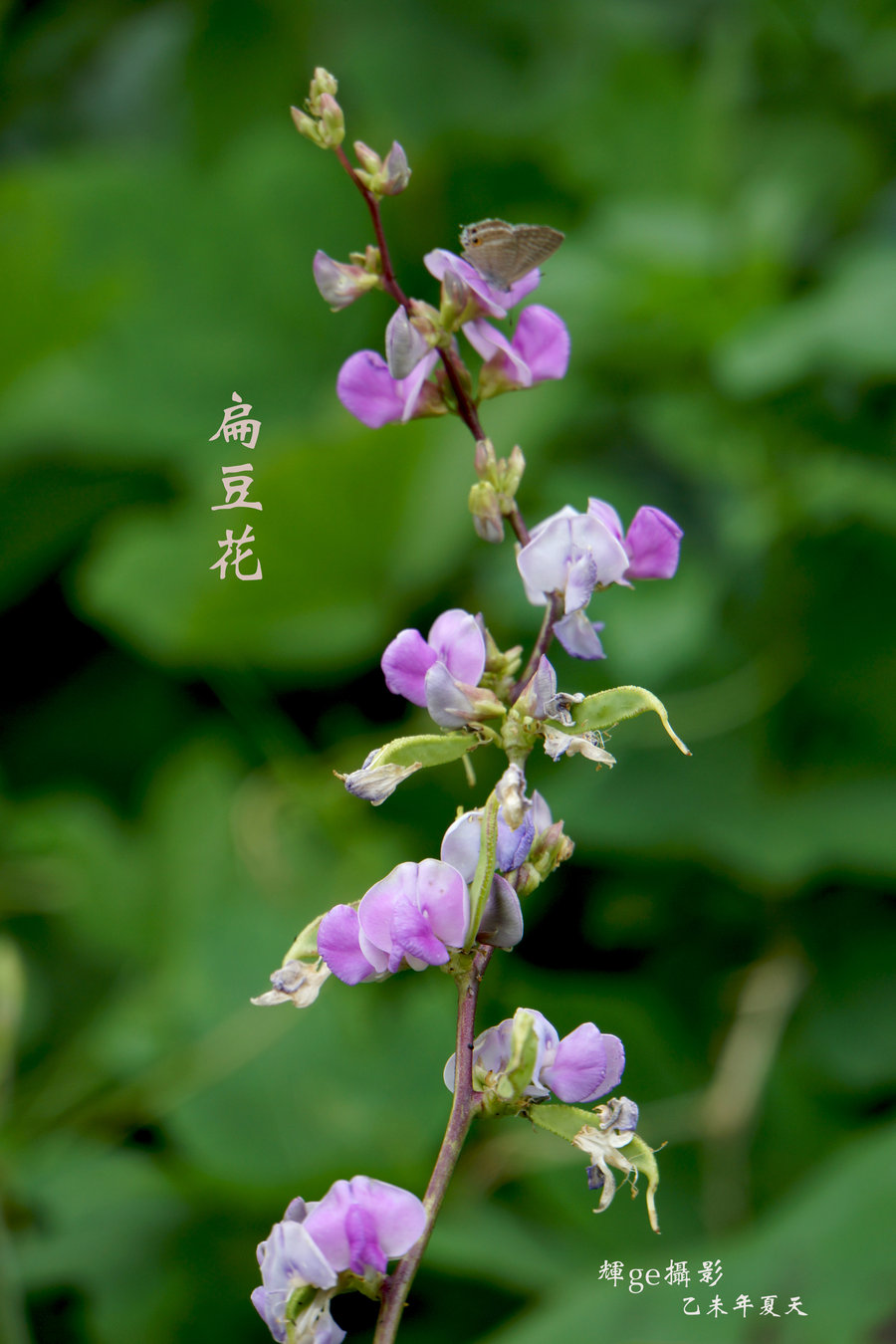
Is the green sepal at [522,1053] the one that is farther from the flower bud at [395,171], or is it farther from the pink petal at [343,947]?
the flower bud at [395,171]

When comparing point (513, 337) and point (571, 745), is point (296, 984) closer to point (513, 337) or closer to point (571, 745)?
point (571, 745)

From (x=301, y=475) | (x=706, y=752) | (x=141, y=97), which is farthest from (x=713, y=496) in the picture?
(x=141, y=97)

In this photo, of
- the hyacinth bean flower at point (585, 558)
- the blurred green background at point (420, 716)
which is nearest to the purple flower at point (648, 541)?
the hyacinth bean flower at point (585, 558)

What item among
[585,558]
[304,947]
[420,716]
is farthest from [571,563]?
[420,716]

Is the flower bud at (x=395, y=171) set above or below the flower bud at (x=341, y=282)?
above

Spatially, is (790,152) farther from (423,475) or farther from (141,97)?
(141,97)

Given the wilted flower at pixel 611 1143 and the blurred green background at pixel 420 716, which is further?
the blurred green background at pixel 420 716

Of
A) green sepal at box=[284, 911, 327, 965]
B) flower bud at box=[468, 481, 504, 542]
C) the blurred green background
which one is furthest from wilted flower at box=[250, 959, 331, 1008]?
the blurred green background
